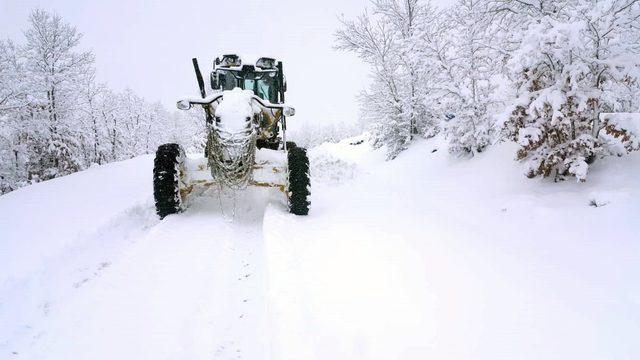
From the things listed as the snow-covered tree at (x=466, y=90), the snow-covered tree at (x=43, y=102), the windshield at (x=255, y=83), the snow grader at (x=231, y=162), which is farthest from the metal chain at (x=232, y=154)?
the snow-covered tree at (x=43, y=102)

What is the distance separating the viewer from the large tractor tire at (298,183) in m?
6.64

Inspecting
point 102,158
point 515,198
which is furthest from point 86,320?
point 102,158

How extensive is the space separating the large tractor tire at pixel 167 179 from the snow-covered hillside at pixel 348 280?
314 millimetres

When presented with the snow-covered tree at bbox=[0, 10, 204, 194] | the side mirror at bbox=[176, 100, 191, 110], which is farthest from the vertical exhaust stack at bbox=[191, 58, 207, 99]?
the snow-covered tree at bbox=[0, 10, 204, 194]

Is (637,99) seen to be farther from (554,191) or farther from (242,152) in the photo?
(242,152)

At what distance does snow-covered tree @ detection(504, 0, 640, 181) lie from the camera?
5.52 metres

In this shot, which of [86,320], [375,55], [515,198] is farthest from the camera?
[375,55]

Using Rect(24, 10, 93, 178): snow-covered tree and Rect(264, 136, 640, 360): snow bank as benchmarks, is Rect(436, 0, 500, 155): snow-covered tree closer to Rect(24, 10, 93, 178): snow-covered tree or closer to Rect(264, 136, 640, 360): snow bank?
Rect(264, 136, 640, 360): snow bank

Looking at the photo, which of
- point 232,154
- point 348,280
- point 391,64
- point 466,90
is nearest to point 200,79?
point 232,154

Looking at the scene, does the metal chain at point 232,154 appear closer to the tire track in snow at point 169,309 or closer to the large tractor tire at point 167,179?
the large tractor tire at point 167,179

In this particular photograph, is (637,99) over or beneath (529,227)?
over

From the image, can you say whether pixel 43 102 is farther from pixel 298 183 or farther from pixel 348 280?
pixel 348 280

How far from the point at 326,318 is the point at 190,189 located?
4658 millimetres

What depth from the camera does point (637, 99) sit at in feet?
22.6
